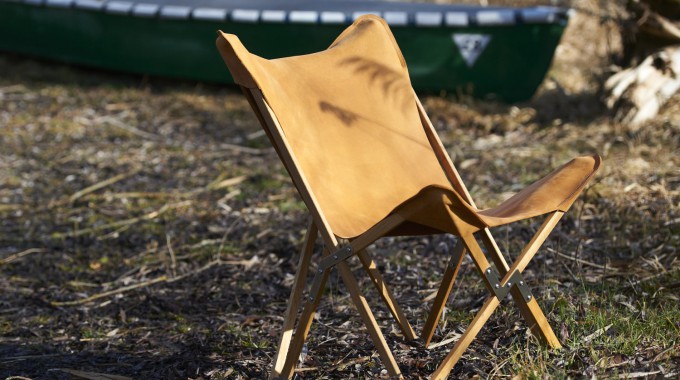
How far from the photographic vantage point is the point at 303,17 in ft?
26.9

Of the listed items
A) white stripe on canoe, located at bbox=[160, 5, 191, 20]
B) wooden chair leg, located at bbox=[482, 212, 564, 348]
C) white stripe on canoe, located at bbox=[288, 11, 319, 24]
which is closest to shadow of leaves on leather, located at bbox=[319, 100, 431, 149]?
wooden chair leg, located at bbox=[482, 212, 564, 348]

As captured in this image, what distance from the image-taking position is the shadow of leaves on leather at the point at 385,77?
3.56 metres

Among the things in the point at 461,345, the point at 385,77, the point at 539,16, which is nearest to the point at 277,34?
the point at 539,16

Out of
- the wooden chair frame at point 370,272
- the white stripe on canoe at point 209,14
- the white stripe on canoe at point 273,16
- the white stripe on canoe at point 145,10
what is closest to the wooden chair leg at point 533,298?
the wooden chair frame at point 370,272

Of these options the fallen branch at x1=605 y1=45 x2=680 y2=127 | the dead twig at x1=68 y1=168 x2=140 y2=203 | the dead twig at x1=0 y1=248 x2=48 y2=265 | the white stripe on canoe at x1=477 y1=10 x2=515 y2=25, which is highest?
the white stripe on canoe at x1=477 y1=10 x2=515 y2=25

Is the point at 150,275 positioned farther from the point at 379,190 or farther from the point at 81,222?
the point at 379,190

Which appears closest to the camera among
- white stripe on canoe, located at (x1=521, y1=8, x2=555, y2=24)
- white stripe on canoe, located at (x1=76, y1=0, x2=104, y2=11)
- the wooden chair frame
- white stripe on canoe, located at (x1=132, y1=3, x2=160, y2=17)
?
the wooden chair frame

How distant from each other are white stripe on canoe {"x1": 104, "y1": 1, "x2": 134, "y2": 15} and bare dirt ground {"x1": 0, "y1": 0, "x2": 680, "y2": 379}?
1182mm

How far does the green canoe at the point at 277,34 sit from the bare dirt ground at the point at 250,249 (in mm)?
299

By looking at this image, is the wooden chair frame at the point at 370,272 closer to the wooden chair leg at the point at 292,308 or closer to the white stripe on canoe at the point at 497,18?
the wooden chair leg at the point at 292,308

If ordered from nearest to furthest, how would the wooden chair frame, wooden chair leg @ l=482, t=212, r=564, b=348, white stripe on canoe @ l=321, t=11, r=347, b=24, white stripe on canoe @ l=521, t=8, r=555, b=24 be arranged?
the wooden chair frame → wooden chair leg @ l=482, t=212, r=564, b=348 → white stripe on canoe @ l=521, t=8, r=555, b=24 → white stripe on canoe @ l=321, t=11, r=347, b=24

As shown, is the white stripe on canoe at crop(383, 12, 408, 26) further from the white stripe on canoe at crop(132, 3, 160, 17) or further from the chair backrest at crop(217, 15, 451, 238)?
the chair backrest at crop(217, 15, 451, 238)

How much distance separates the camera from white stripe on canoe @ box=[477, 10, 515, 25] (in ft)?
24.6

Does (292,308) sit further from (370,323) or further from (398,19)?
(398,19)
